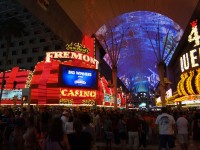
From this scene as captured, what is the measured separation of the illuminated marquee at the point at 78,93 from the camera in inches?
1683

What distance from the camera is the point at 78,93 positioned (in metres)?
44.3

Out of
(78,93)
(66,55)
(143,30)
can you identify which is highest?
(143,30)

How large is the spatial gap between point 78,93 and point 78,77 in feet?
8.55

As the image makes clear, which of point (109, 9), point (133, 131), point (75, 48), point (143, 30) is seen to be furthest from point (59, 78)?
point (143, 30)

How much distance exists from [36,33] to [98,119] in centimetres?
5389

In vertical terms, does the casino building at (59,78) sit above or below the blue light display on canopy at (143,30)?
below

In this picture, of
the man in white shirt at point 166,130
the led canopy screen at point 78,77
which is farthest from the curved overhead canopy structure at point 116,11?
the man in white shirt at point 166,130

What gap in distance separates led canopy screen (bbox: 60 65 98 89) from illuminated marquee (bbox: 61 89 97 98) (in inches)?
36.3

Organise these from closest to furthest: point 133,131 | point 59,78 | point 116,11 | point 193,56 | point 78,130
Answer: point 78,130, point 133,131, point 193,56, point 59,78, point 116,11

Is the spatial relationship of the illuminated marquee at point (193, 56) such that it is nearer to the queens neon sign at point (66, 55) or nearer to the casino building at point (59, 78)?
the casino building at point (59, 78)

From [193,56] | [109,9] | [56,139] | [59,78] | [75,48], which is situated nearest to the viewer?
[56,139]

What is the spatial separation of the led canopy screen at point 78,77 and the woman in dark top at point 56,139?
3615 centimetres

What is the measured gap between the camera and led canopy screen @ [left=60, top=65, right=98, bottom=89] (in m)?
42.2

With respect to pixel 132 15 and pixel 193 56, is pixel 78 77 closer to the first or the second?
pixel 193 56
